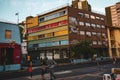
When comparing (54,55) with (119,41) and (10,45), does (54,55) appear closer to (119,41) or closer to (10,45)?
(10,45)

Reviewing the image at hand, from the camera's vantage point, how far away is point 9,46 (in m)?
29.5

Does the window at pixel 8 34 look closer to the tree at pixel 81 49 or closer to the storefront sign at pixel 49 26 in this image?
the tree at pixel 81 49

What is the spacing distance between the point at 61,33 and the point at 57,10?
7573 mm

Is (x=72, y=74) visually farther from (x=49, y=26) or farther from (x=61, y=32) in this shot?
(x=49, y=26)

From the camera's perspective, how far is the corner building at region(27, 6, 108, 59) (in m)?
47.0

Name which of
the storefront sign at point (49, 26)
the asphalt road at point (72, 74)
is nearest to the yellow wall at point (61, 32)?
the storefront sign at point (49, 26)

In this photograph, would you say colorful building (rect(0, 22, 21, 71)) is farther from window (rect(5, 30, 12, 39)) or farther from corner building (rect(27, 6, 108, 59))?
corner building (rect(27, 6, 108, 59))

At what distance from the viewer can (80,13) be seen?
5112cm

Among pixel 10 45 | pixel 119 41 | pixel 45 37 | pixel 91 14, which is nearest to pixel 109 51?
pixel 119 41

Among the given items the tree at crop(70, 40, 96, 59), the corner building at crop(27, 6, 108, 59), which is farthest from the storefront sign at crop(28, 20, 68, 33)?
the tree at crop(70, 40, 96, 59)

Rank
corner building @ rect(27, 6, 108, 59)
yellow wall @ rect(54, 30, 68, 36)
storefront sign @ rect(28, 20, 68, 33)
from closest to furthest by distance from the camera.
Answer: yellow wall @ rect(54, 30, 68, 36), corner building @ rect(27, 6, 108, 59), storefront sign @ rect(28, 20, 68, 33)

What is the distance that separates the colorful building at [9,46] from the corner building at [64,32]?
58.2ft

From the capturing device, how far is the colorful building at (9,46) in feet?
93.5

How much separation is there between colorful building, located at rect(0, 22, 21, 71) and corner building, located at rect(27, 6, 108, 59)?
1773 cm
